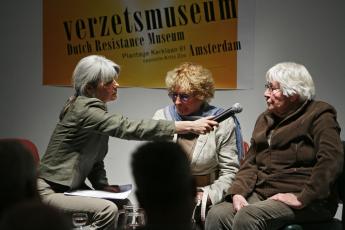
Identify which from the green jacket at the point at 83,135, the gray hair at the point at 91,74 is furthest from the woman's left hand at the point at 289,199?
the gray hair at the point at 91,74

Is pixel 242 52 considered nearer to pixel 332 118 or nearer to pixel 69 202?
pixel 332 118

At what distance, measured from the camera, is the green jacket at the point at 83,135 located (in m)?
2.86

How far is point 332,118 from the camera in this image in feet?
9.41

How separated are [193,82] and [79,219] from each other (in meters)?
1.02

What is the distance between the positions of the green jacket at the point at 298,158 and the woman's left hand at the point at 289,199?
25 millimetres

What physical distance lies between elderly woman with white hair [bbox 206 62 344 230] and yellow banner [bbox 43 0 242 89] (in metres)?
0.94

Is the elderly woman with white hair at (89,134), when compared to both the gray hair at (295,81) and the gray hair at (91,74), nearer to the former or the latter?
the gray hair at (91,74)

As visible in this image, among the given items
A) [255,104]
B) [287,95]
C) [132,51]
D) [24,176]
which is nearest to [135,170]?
[24,176]

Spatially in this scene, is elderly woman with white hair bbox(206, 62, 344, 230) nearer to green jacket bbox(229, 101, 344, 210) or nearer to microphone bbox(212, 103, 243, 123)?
green jacket bbox(229, 101, 344, 210)

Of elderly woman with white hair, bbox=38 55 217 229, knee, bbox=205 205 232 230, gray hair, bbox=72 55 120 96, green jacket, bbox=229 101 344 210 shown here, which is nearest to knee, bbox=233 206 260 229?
knee, bbox=205 205 232 230

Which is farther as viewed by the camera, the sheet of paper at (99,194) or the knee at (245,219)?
the sheet of paper at (99,194)

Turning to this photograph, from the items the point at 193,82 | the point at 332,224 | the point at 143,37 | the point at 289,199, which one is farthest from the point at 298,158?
the point at 143,37

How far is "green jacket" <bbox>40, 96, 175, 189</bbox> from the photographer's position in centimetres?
286

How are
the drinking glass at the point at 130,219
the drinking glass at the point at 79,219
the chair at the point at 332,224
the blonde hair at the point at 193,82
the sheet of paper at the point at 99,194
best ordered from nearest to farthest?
the drinking glass at the point at 130,219, the drinking glass at the point at 79,219, the chair at the point at 332,224, the sheet of paper at the point at 99,194, the blonde hair at the point at 193,82
